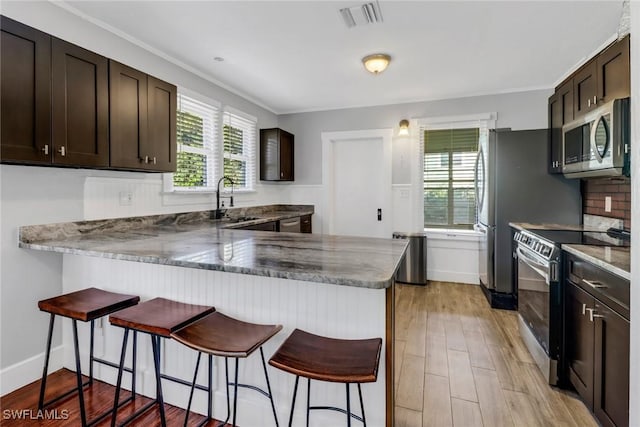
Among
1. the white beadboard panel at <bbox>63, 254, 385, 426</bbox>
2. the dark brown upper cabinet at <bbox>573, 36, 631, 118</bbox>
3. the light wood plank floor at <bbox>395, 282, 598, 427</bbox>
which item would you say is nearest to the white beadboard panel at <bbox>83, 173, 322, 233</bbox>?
the white beadboard panel at <bbox>63, 254, 385, 426</bbox>

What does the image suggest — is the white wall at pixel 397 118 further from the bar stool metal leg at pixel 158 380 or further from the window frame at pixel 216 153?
the bar stool metal leg at pixel 158 380

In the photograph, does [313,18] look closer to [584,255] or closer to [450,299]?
[584,255]

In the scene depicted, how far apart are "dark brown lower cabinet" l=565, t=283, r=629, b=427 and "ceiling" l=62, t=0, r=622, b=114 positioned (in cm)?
203

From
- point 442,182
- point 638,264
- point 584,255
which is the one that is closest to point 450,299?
point 442,182

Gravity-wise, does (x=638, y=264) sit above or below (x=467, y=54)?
below

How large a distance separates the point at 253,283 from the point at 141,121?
1675mm

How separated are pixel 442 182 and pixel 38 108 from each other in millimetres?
4291

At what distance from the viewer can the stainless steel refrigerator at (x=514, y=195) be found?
126 inches

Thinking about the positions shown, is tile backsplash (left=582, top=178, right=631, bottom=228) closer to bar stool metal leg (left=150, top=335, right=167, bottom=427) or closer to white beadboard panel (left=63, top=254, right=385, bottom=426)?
white beadboard panel (left=63, top=254, right=385, bottom=426)

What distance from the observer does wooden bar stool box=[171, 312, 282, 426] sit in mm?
1314

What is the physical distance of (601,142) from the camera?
88.0 inches

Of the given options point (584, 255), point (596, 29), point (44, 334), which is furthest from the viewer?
point (596, 29)

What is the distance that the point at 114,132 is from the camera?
2271 millimetres

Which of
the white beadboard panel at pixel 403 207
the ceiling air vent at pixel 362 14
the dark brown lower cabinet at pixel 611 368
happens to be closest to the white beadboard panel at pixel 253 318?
the dark brown lower cabinet at pixel 611 368
